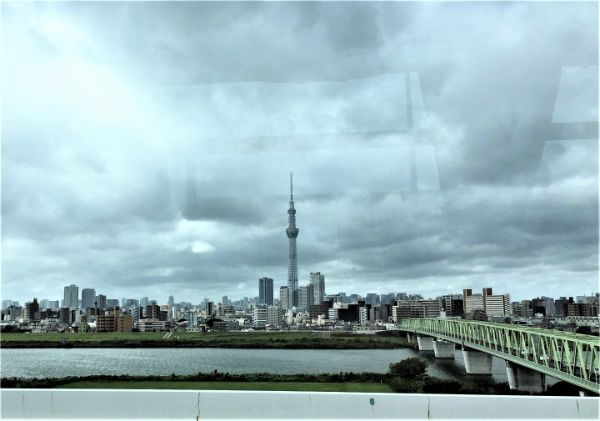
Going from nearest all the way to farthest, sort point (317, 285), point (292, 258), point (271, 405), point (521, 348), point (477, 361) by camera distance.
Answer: point (271, 405) < point (292, 258) < point (317, 285) < point (521, 348) < point (477, 361)

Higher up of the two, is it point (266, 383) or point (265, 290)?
point (265, 290)

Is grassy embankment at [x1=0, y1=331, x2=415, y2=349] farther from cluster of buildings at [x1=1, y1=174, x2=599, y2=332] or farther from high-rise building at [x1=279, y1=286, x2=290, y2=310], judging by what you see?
high-rise building at [x1=279, y1=286, x2=290, y2=310]

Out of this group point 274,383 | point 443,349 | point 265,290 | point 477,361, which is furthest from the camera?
point 477,361

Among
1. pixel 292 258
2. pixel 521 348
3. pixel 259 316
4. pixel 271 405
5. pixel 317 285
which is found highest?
pixel 292 258

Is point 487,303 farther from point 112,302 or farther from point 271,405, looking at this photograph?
point 112,302

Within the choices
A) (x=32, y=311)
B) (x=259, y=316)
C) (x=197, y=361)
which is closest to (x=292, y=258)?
(x=259, y=316)

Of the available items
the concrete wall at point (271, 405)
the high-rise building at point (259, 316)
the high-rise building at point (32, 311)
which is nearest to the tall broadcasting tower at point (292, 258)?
the high-rise building at point (259, 316)

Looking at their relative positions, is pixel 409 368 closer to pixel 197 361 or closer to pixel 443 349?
pixel 443 349

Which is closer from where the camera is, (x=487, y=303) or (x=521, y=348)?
(x=487, y=303)
